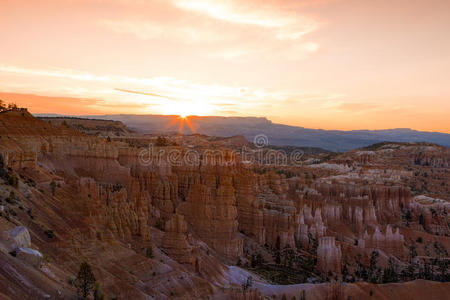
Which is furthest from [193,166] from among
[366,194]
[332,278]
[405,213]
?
[405,213]

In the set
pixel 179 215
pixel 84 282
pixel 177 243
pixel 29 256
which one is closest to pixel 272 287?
pixel 177 243

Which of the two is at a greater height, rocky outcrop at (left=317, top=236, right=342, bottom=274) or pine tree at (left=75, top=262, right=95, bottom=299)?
pine tree at (left=75, top=262, right=95, bottom=299)

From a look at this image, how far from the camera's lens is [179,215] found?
29.4 meters

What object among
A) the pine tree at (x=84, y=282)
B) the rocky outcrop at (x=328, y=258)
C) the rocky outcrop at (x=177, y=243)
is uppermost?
the pine tree at (x=84, y=282)

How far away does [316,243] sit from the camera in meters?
47.1

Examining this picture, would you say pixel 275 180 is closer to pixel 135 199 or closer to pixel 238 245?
pixel 238 245

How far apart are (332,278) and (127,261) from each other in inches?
947

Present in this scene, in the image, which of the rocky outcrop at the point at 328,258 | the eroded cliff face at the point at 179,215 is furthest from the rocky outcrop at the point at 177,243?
the rocky outcrop at the point at 328,258

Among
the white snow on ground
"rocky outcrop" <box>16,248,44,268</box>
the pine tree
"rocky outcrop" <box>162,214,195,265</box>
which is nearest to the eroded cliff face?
"rocky outcrop" <box>162,214,195,265</box>

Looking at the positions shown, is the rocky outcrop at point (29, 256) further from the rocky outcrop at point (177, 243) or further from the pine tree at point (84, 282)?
the rocky outcrop at point (177, 243)

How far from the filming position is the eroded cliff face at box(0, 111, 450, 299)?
69.8ft

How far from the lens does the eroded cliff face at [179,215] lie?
21.3 meters

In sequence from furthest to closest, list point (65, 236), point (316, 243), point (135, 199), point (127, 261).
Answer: point (316, 243) < point (135, 199) < point (127, 261) < point (65, 236)

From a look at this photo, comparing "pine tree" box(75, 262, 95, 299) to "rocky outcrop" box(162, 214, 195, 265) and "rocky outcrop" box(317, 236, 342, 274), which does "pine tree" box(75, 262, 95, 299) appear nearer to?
"rocky outcrop" box(162, 214, 195, 265)
